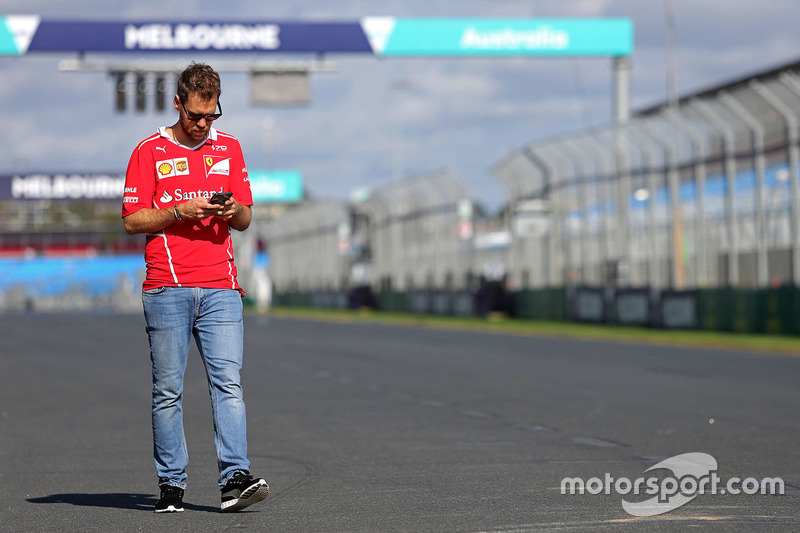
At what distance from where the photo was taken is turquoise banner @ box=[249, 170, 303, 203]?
70.9 meters

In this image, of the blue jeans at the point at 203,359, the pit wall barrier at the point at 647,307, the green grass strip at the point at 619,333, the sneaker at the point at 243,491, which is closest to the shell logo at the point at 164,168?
the blue jeans at the point at 203,359

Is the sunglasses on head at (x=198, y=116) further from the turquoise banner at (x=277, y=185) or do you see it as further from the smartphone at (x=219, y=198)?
the turquoise banner at (x=277, y=185)

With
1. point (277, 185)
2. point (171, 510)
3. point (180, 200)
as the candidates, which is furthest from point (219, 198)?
point (277, 185)

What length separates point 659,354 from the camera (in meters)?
17.7

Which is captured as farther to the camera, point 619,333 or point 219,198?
point 619,333

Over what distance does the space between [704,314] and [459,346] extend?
4.92 m

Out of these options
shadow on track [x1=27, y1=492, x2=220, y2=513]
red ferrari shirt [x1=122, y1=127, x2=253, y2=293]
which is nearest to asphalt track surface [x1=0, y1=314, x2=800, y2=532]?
shadow on track [x1=27, y1=492, x2=220, y2=513]

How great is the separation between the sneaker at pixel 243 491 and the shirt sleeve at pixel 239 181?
114cm

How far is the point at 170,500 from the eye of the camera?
574 cm

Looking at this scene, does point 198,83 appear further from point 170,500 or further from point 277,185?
point 277,185

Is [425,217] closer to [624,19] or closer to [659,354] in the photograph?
[624,19]

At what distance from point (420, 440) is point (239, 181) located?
313cm

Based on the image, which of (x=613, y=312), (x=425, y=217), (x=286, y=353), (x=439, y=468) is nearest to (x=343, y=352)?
(x=286, y=353)

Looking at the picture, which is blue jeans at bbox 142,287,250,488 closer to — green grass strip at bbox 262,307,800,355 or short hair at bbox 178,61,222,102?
short hair at bbox 178,61,222,102
